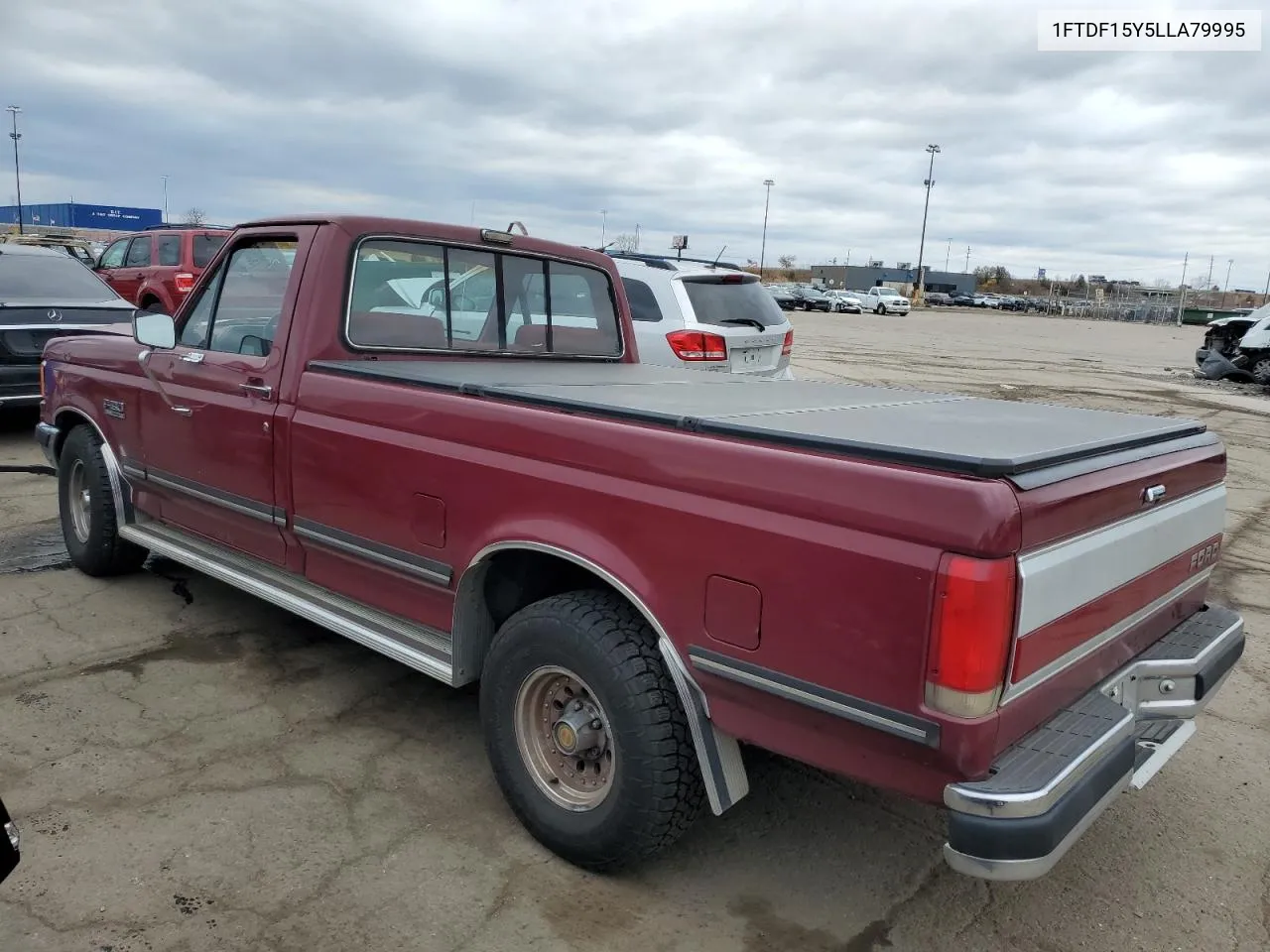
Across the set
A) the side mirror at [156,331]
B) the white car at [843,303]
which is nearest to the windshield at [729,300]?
the side mirror at [156,331]

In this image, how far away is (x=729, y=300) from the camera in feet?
26.6

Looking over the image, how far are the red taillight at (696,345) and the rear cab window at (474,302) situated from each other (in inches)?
106

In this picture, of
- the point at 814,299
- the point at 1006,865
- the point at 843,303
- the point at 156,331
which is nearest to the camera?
the point at 1006,865

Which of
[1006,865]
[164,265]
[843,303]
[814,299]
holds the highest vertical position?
[814,299]

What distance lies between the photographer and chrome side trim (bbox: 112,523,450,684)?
10.5 feet

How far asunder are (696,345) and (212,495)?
443 centimetres

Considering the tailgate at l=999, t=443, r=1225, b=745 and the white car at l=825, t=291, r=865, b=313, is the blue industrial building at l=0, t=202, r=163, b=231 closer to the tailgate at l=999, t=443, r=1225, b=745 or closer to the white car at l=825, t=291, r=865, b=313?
the white car at l=825, t=291, r=865, b=313

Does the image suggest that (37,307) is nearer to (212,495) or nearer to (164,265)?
(164,265)

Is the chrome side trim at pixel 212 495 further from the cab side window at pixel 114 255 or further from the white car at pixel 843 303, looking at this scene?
the white car at pixel 843 303

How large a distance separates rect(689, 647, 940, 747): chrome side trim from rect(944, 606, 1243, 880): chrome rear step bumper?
0.16 meters

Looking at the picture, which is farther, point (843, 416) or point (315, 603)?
point (315, 603)

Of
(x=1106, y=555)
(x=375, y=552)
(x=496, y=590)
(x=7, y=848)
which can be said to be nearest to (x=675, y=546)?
(x=496, y=590)

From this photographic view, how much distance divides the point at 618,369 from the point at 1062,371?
18269 millimetres

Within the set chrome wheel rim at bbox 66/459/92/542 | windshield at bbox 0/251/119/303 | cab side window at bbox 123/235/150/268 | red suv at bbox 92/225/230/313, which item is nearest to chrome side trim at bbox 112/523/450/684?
chrome wheel rim at bbox 66/459/92/542
